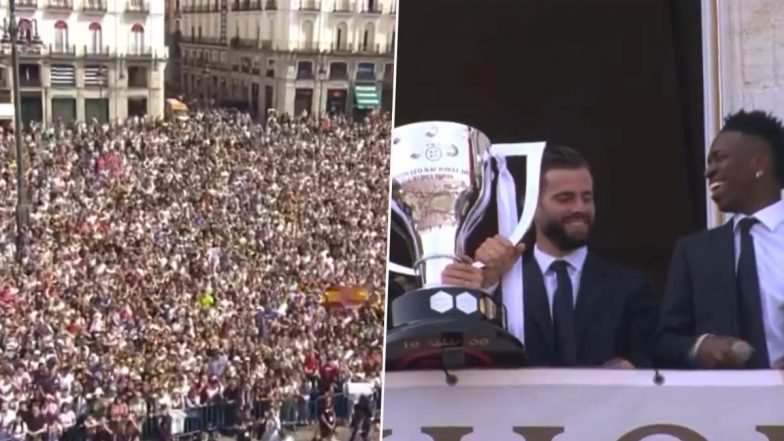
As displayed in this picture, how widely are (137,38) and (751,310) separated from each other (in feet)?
7.00

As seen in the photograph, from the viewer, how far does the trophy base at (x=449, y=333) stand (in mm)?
2266

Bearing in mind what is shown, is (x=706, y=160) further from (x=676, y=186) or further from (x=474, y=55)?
(x=474, y=55)

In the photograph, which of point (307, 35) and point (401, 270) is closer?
point (401, 270)

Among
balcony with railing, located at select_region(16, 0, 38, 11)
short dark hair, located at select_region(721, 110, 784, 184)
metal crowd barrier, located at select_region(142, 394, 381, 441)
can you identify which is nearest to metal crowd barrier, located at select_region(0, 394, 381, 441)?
metal crowd barrier, located at select_region(142, 394, 381, 441)

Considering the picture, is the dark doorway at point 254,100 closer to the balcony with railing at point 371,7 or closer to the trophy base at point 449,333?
the balcony with railing at point 371,7

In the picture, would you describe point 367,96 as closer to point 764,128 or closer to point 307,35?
point 307,35

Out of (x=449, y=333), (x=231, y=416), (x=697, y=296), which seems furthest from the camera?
(x=231, y=416)

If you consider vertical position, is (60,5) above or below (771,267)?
above

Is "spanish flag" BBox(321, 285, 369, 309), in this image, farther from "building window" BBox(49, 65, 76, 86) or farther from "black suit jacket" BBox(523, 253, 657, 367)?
"black suit jacket" BBox(523, 253, 657, 367)

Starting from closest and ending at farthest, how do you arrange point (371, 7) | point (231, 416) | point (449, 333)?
point (449, 333)
point (371, 7)
point (231, 416)

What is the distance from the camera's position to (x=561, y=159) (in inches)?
95.1

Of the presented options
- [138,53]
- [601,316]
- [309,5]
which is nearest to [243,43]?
[309,5]

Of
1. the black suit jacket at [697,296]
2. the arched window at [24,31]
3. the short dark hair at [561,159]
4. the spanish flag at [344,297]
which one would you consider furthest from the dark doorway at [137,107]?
the black suit jacket at [697,296]

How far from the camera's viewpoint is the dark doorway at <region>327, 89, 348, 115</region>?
3.54m
